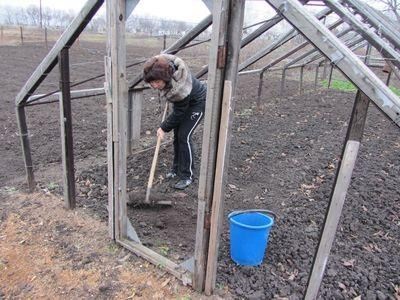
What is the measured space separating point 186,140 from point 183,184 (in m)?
0.55

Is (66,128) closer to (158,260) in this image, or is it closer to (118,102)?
(118,102)

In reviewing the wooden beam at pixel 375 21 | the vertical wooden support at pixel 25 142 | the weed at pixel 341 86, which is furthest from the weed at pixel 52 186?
the weed at pixel 341 86

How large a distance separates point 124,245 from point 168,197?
1.02 metres

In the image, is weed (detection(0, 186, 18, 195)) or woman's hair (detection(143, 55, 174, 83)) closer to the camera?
woman's hair (detection(143, 55, 174, 83))

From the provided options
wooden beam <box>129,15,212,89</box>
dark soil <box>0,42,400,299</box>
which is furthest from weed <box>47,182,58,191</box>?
wooden beam <box>129,15,212,89</box>

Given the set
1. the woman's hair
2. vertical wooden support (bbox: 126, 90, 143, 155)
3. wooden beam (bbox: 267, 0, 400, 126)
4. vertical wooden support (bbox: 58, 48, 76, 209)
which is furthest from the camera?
vertical wooden support (bbox: 126, 90, 143, 155)

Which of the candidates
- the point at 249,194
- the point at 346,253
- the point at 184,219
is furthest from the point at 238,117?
the point at 346,253

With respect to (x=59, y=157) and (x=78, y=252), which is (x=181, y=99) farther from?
(x=59, y=157)

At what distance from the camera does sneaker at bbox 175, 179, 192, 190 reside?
4391mm

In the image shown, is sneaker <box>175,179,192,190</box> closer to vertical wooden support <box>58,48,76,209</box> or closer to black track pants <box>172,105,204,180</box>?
black track pants <box>172,105,204,180</box>

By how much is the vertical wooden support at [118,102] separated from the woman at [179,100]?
0.71 meters

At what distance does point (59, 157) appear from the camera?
5348mm

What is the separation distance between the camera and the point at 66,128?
3525 mm

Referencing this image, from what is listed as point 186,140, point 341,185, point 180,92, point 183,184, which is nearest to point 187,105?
point 180,92
